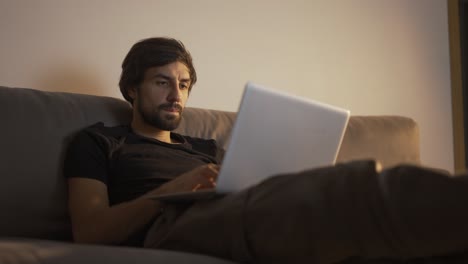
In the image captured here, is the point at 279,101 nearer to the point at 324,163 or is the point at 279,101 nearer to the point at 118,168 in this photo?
the point at 324,163

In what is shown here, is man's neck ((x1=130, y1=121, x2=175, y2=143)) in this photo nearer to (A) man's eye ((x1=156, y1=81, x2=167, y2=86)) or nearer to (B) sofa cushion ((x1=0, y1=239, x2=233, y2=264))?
(A) man's eye ((x1=156, y1=81, x2=167, y2=86))

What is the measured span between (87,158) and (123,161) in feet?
0.37

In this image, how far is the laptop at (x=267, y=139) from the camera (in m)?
1.23

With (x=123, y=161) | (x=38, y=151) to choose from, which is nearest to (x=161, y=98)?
(x=123, y=161)

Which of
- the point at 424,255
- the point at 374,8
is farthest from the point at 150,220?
the point at 374,8

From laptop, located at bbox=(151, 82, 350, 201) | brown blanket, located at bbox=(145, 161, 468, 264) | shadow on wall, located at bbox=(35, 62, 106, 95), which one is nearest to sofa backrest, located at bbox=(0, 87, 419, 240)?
shadow on wall, located at bbox=(35, 62, 106, 95)

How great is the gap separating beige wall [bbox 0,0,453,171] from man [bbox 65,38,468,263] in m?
0.50

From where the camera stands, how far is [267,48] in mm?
2553

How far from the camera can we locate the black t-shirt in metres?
1.58

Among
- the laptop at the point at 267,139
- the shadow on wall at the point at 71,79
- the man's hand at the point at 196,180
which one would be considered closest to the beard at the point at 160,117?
the shadow on wall at the point at 71,79

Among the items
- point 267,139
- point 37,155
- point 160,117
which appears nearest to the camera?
point 267,139

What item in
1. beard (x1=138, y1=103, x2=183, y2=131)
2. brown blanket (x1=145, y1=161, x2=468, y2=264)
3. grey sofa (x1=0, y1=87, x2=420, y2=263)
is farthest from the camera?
beard (x1=138, y1=103, x2=183, y2=131)

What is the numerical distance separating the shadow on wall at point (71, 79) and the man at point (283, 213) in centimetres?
45

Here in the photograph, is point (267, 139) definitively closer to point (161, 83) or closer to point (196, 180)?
point (196, 180)
